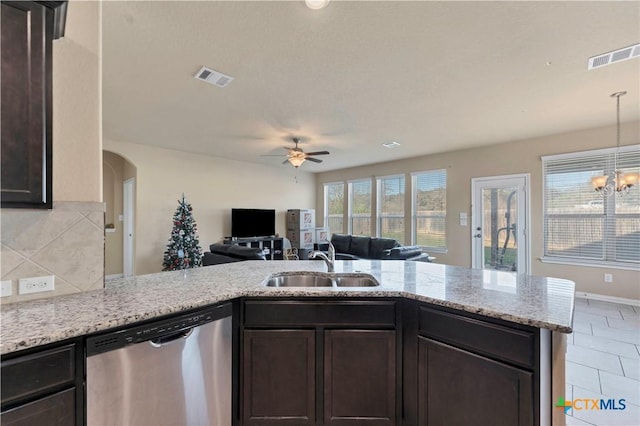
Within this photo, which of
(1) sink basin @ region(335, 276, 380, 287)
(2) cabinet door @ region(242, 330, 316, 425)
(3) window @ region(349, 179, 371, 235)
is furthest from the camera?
(3) window @ region(349, 179, 371, 235)

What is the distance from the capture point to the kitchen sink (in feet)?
7.23

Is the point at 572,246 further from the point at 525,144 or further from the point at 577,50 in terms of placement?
the point at 577,50

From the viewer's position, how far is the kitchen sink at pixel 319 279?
221 cm

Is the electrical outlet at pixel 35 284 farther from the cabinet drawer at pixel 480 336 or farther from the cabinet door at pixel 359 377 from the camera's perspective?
the cabinet drawer at pixel 480 336

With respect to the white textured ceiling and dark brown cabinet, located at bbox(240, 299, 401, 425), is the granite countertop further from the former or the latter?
the white textured ceiling

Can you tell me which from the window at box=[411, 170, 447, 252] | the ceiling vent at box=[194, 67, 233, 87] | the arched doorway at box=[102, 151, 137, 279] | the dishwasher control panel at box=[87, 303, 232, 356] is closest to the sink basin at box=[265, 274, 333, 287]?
the dishwasher control panel at box=[87, 303, 232, 356]

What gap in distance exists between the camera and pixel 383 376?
66.8 inches

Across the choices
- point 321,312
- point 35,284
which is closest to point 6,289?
point 35,284

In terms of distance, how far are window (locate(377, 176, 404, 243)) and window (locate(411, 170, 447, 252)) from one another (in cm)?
39

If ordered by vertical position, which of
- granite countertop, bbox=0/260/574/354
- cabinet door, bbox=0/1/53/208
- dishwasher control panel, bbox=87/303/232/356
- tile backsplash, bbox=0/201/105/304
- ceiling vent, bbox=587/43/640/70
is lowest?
dishwasher control panel, bbox=87/303/232/356

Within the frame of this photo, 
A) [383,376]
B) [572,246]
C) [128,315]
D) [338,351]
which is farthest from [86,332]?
[572,246]

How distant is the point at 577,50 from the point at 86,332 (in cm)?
388

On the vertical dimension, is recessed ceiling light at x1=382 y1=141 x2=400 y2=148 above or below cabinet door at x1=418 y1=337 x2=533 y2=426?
above

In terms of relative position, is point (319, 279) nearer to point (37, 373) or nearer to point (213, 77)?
point (37, 373)
